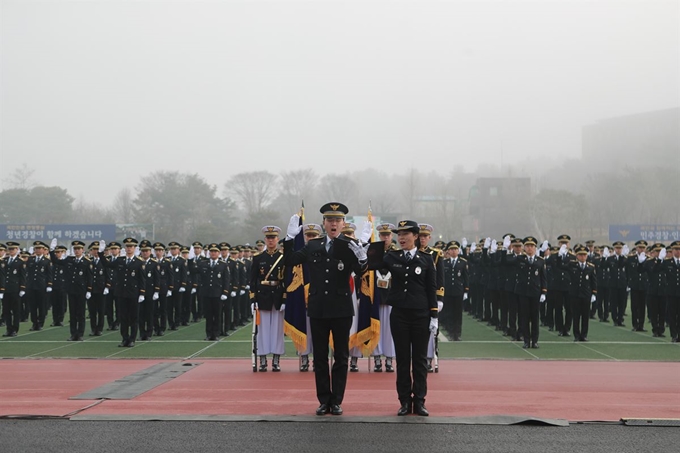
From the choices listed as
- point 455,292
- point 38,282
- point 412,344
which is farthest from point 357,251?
point 38,282

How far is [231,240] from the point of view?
55.1 meters

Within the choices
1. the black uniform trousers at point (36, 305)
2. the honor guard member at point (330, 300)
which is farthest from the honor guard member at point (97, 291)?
the honor guard member at point (330, 300)

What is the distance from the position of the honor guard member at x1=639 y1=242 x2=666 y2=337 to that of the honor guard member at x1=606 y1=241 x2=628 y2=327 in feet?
7.47

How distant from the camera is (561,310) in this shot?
54.1 ft

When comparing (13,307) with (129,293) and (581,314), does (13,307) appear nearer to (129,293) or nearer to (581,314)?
(129,293)

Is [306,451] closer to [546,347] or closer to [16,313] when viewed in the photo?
[546,347]

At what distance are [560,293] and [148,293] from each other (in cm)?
914

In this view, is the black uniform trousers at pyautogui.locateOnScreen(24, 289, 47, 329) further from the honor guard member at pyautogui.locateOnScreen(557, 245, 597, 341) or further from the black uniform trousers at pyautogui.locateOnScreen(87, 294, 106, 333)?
the honor guard member at pyautogui.locateOnScreen(557, 245, 597, 341)

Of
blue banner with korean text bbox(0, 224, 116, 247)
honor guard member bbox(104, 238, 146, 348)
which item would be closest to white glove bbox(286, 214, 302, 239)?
honor guard member bbox(104, 238, 146, 348)

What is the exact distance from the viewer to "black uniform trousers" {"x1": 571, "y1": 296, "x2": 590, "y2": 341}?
15.1m

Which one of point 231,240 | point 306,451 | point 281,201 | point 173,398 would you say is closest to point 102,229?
point 231,240

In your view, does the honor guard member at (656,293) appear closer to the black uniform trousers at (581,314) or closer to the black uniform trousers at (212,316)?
the black uniform trousers at (581,314)

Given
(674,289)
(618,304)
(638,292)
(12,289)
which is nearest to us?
(674,289)

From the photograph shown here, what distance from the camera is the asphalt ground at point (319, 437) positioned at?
19.4ft
